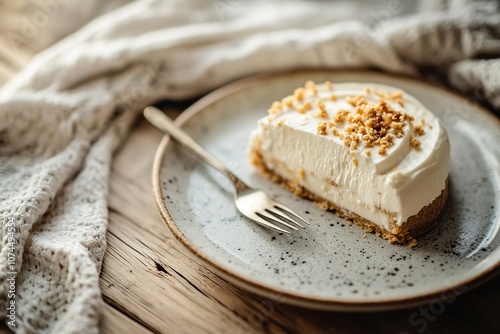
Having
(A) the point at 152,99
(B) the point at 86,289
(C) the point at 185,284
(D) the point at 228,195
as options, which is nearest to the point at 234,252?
(C) the point at 185,284

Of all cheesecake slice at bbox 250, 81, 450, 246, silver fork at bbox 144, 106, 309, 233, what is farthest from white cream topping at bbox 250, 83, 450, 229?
silver fork at bbox 144, 106, 309, 233

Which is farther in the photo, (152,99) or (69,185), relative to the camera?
(152,99)

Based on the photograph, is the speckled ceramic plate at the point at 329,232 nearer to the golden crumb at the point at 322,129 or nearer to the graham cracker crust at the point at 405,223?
the graham cracker crust at the point at 405,223

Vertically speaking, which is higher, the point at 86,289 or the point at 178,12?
the point at 178,12

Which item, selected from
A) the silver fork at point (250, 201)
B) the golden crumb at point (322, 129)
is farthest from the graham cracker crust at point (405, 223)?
the golden crumb at point (322, 129)

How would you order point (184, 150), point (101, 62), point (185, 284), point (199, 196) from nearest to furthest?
1. point (185, 284)
2. point (199, 196)
3. point (184, 150)
4. point (101, 62)

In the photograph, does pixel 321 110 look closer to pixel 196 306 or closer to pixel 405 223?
pixel 405 223

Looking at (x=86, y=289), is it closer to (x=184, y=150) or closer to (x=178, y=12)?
(x=184, y=150)
